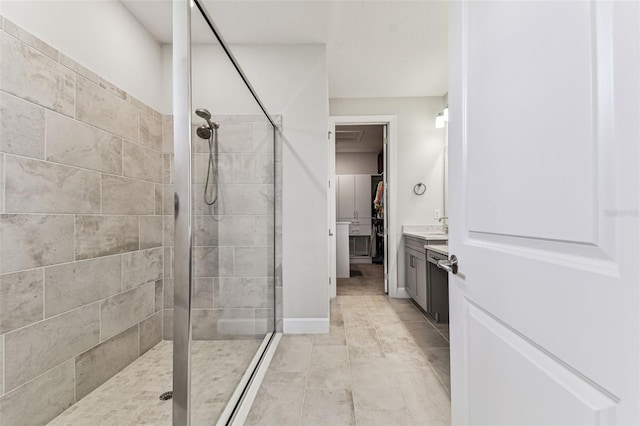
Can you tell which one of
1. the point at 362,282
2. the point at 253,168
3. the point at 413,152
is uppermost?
the point at 413,152

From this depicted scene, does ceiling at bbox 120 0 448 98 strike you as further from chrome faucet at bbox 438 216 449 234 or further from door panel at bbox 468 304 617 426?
door panel at bbox 468 304 617 426

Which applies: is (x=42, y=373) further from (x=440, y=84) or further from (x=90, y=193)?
(x=440, y=84)

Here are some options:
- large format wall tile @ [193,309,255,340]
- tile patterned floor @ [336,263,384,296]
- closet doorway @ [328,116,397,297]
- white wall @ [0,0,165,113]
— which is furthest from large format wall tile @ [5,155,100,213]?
closet doorway @ [328,116,397,297]

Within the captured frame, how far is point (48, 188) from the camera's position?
1.45m

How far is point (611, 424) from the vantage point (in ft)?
1.60

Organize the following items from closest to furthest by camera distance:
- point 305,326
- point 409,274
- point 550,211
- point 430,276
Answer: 1. point 550,211
2. point 305,326
3. point 430,276
4. point 409,274

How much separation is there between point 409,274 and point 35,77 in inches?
137

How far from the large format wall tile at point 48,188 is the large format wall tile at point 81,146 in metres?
0.06

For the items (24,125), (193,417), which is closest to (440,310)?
(193,417)

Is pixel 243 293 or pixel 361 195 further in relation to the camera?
pixel 361 195

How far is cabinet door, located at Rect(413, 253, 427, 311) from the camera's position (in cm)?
279

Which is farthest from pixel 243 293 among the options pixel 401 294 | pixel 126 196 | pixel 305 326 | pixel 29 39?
pixel 401 294

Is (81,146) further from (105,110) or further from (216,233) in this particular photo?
(216,233)

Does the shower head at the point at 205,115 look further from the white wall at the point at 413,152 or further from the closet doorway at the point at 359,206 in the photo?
the closet doorway at the point at 359,206
